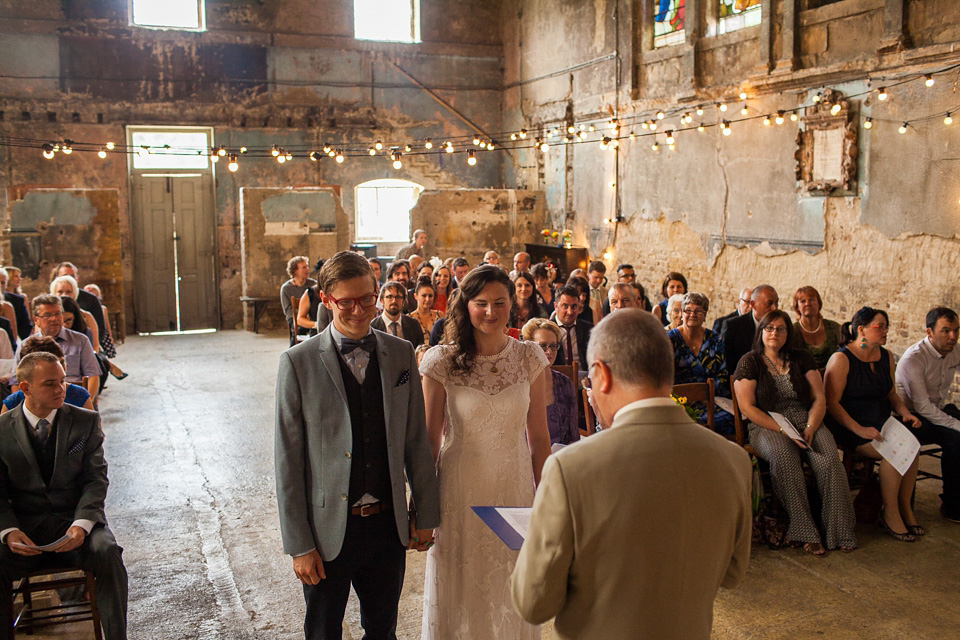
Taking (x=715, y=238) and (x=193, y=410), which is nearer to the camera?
(x=193, y=410)

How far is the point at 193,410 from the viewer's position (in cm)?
848

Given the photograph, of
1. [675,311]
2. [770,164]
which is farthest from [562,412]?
[770,164]

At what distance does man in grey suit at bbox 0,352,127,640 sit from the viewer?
358 cm

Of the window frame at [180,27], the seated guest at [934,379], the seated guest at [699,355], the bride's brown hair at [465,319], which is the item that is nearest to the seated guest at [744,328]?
the seated guest at [699,355]

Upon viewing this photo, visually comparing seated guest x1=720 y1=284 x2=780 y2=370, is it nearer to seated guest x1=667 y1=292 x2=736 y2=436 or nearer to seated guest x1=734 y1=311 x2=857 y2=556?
seated guest x1=667 y1=292 x2=736 y2=436

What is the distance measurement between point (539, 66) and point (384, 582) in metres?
14.3

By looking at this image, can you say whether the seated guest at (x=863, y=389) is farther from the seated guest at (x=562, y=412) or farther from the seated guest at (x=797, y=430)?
the seated guest at (x=562, y=412)

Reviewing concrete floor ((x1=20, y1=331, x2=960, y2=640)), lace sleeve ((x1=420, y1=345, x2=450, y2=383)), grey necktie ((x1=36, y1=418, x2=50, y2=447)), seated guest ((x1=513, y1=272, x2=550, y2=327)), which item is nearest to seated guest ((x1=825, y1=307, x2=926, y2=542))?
concrete floor ((x1=20, y1=331, x2=960, y2=640))

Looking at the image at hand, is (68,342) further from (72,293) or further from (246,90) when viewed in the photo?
(246,90)

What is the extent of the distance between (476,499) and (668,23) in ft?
35.9

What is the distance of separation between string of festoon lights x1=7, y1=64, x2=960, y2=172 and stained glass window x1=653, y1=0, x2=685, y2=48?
1046 millimetres

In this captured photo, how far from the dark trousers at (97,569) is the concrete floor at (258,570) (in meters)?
0.41

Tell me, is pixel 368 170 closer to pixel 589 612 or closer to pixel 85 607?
pixel 85 607

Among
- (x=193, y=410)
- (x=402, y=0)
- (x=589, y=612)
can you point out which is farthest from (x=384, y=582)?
(x=402, y=0)
